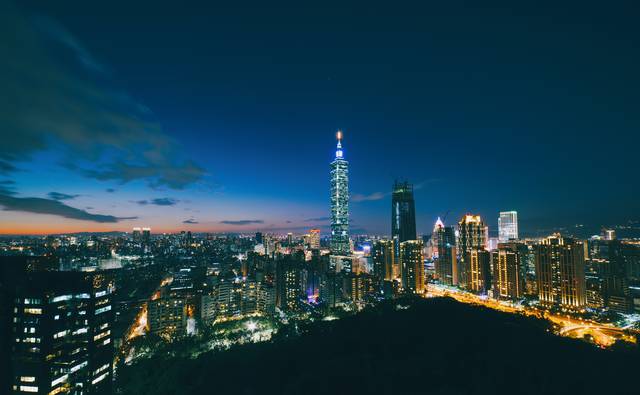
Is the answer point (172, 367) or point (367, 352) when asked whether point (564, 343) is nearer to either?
point (367, 352)

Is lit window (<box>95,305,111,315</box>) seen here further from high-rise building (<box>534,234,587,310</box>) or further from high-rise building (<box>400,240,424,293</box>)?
high-rise building (<box>534,234,587,310</box>)

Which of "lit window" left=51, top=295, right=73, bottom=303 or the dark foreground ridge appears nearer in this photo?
the dark foreground ridge

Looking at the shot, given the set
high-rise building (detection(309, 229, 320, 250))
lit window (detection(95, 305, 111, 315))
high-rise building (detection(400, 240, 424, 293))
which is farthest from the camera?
high-rise building (detection(309, 229, 320, 250))

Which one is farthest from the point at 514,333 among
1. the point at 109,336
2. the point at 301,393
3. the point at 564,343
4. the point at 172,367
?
the point at 109,336

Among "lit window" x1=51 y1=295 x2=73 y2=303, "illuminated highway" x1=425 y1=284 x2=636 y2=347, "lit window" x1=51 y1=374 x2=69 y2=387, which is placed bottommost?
"illuminated highway" x1=425 y1=284 x2=636 y2=347

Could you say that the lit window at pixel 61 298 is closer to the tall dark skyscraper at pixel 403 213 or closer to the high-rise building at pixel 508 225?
the tall dark skyscraper at pixel 403 213

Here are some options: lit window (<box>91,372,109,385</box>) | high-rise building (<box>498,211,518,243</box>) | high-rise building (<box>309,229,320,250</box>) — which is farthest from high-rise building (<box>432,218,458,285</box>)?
high-rise building (<box>309,229,320,250</box>)
